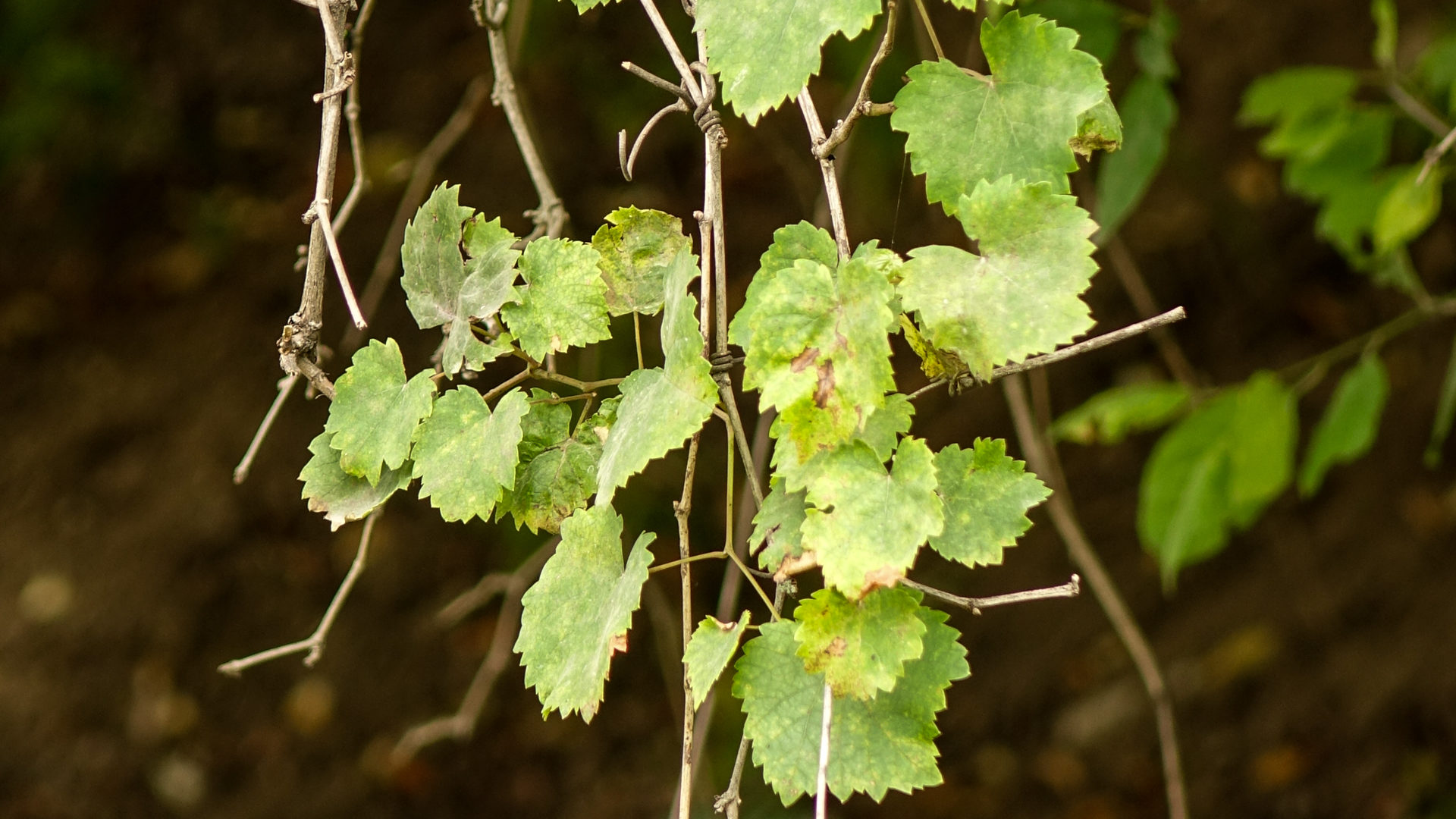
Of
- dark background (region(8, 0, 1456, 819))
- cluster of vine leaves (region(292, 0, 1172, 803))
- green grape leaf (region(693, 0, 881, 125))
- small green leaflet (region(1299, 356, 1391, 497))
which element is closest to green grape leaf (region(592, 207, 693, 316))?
cluster of vine leaves (region(292, 0, 1172, 803))

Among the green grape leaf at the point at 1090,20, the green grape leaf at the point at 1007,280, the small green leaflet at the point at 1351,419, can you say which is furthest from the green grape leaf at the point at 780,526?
the small green leaflet at the point at 1351,419

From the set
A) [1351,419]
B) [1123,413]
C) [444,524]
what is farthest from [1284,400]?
[444,524]

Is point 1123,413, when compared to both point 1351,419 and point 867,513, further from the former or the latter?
point 867,513

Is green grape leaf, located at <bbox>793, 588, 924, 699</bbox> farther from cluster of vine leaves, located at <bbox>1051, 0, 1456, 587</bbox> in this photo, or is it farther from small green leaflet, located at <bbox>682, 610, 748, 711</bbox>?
cluster of vine leaves, located at <bbox>1051, 0, 1456, 587</bbox>

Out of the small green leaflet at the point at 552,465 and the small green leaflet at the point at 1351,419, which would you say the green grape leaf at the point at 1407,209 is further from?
the small green leaflet at the point at 552,465

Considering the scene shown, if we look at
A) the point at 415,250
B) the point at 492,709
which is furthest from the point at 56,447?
the point at 415,250

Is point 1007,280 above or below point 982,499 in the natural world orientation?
above
